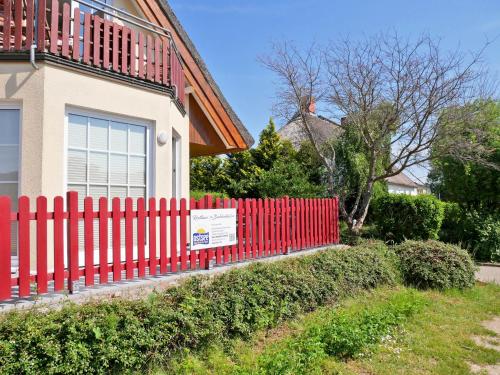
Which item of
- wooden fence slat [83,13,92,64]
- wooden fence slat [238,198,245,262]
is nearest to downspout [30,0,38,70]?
wooden fence slat [83,13,92,64]

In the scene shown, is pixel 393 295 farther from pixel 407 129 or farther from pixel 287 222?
pixel 407 129

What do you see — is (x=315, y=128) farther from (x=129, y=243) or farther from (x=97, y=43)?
(x=129, y=243)

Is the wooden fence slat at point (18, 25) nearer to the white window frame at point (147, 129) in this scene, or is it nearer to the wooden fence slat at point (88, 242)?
the white window frame at point (147, 129)

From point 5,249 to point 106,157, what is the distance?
2.35 meters

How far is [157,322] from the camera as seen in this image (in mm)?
3832

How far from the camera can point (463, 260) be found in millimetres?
8656

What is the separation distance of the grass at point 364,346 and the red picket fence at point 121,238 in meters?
1.79

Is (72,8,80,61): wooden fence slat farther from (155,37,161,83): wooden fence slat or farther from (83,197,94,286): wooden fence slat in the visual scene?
(83,197,94,286): wooden fence slat

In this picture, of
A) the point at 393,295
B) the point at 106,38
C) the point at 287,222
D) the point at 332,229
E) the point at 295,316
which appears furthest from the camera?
the point at 332,229

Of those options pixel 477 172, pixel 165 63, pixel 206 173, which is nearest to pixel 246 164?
pixel 206 173

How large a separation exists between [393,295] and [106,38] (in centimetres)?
672

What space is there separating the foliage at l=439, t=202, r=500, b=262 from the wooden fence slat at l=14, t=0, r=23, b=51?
12.7m

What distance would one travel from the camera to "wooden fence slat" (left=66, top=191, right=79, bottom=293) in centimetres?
459

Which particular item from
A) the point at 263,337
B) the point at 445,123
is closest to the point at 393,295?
the point at 263,337
